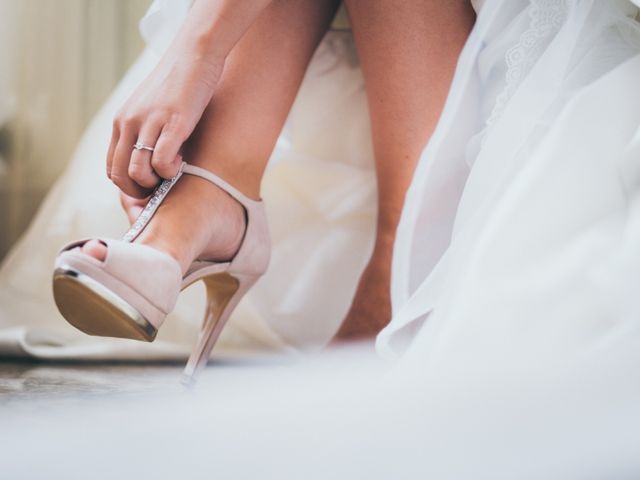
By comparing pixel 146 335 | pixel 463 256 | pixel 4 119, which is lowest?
pixel 4 119

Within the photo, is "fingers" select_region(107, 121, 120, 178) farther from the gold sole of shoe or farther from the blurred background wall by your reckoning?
the blurred background wall

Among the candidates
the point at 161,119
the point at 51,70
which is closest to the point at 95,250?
the point at 161,119

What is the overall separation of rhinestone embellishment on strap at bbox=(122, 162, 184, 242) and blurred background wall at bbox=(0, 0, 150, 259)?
0.80 meters

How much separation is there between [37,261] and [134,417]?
0.55 metres

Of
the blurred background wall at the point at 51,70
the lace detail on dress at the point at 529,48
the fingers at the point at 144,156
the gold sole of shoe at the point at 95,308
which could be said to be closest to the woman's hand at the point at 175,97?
the fingers at the point at 144,156

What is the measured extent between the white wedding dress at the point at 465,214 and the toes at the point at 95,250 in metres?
0.25

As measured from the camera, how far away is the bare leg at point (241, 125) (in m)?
0.73

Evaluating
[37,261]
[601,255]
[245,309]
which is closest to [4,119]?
[37,261]

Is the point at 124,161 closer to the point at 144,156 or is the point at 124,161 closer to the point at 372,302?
the point at 144,156

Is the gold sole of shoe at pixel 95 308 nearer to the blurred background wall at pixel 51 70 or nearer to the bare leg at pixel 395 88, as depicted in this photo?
the bare leg at pixel 395 88

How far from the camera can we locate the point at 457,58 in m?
0.79

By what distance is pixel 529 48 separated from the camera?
70 centimetres

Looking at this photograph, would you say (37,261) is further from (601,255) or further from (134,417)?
(601,255)

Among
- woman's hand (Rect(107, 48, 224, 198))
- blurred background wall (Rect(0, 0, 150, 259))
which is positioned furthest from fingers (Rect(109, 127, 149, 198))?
blurred background wall (Rect(0, 0, 150, 259))
